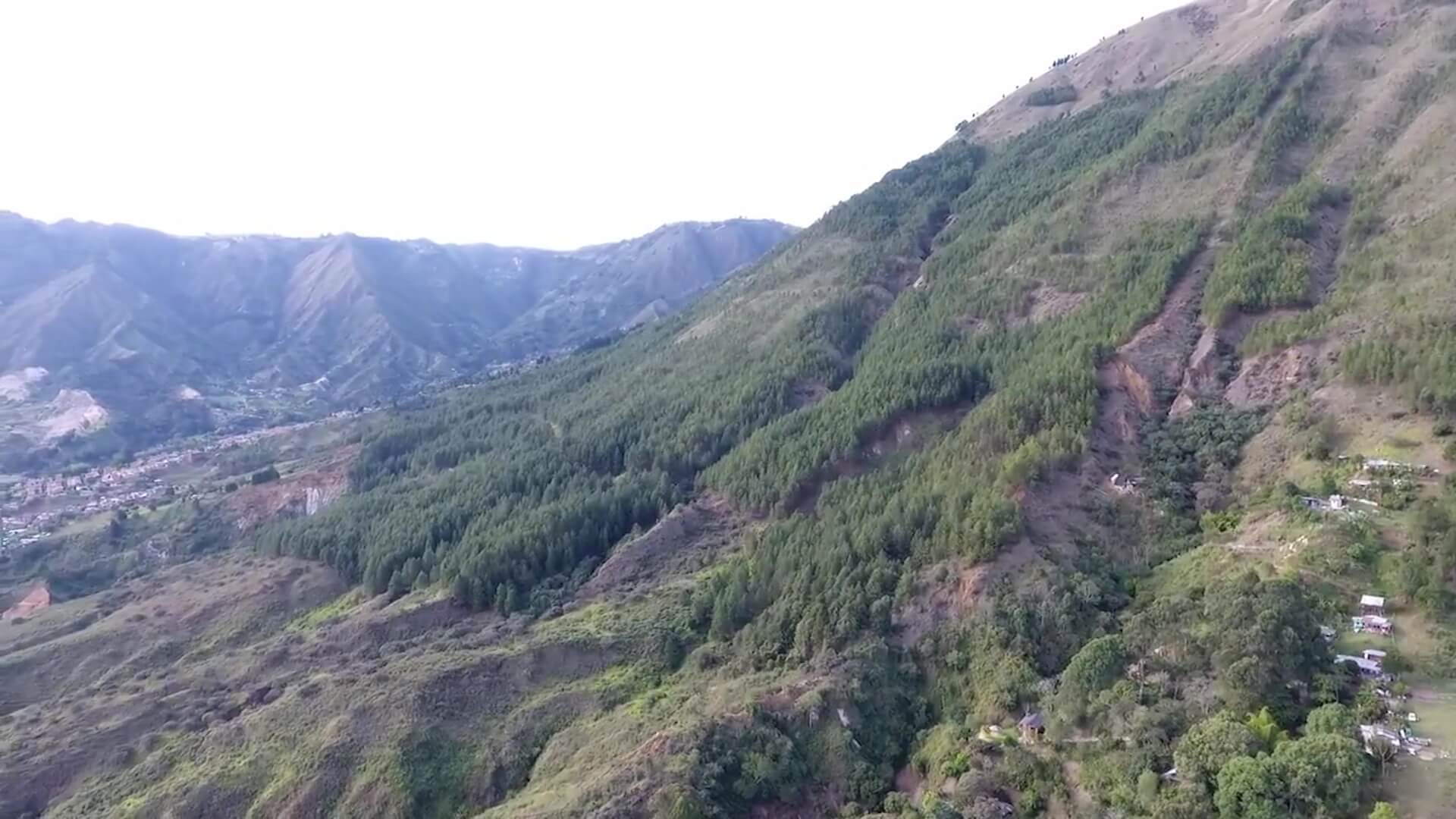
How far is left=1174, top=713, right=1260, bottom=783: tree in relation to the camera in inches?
1658

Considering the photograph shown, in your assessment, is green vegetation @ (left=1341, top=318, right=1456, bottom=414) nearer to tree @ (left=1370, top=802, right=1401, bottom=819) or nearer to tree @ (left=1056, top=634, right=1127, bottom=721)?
tree @ (left=1056, top=634, right=1127, bottom=721)

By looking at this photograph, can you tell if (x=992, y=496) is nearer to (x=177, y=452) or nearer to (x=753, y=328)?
(x=753, y=328)

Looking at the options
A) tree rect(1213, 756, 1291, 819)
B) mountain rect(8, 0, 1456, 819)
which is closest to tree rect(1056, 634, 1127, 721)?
mountain rect(8, 0, 1456, 819)

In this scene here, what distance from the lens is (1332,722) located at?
4206cm

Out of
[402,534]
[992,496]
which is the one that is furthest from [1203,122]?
[402,534]

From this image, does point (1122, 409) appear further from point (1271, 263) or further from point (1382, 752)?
point (1382, 752)

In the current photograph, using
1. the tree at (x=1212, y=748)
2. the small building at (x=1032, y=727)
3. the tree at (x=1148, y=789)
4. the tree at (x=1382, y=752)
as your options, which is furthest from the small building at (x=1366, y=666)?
the small building at (x=1032, y=727)

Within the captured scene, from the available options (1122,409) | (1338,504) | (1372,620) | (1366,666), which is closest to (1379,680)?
(1366,666)

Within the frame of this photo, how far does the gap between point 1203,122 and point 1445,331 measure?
195 ft

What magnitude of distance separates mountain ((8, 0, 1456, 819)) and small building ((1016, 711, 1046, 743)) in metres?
0.20

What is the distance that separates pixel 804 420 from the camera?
97.8 m

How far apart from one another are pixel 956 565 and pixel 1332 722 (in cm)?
2581

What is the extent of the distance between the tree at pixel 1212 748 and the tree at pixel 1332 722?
8.52ft

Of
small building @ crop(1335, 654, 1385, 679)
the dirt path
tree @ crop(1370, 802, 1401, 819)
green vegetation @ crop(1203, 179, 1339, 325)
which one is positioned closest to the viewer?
tree @ crop(1370, 802, 1401, 819)
